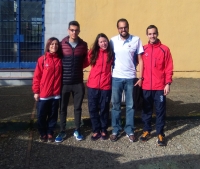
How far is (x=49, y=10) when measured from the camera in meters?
9.66

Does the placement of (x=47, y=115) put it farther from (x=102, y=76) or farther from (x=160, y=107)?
(x=160, y=107)

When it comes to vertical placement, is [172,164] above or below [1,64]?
below

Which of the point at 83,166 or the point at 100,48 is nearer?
the point at 83,166

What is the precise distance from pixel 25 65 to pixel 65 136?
4.45 meters

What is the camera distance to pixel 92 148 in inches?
219

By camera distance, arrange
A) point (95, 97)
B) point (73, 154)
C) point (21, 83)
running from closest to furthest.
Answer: point (73, 154) → point (95, 97) → point (21, 83)

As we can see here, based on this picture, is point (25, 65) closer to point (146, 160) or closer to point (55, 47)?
point (55, 47)

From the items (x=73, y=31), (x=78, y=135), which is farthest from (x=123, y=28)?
(x=78, y=135)

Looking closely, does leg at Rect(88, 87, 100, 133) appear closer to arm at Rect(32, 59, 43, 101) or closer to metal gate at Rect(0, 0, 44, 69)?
arm at Rect(32, 59, 43, 101)

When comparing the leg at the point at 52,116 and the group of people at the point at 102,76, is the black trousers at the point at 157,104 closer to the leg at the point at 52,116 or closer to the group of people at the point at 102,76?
the group of people at the point at 102,76

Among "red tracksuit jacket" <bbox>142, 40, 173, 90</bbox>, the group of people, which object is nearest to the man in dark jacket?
the group of people

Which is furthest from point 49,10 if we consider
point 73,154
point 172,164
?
point 172,164

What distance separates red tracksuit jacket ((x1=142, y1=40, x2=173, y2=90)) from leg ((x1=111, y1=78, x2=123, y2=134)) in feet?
1.37

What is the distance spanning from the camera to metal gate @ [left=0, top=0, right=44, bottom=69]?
31.8 ft
